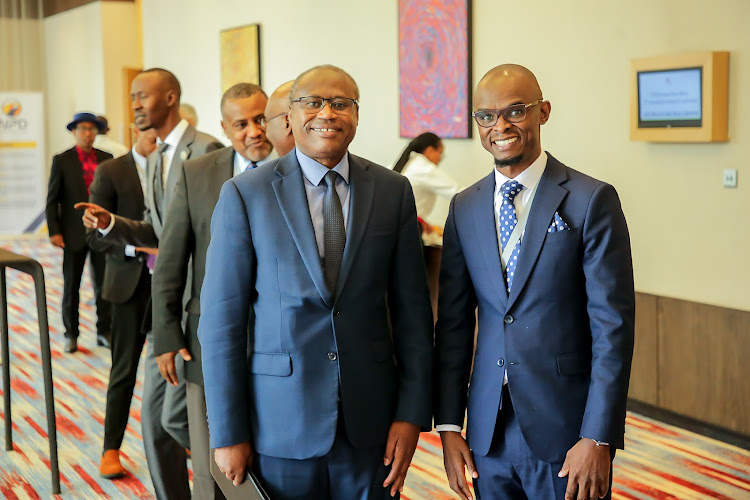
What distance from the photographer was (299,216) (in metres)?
2.32

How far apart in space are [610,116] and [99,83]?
440 inches

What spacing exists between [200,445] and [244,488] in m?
0.97

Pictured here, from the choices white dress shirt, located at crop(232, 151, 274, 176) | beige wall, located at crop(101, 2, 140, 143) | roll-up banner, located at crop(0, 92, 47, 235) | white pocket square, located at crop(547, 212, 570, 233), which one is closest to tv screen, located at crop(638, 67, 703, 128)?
white dress shirt, located at crop(232, 151, 274, 176)

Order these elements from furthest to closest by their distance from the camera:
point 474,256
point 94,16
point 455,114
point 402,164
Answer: point 94,16 → point 455,114 → point 402,164 → point 474,256

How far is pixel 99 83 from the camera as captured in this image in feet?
48.9

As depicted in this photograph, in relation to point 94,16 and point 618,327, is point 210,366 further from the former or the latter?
point 94,16

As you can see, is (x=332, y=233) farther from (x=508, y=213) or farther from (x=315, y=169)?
(x=508, y=213)

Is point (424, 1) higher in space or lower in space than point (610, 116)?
higher

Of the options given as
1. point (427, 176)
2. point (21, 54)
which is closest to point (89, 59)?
point (21, 54)

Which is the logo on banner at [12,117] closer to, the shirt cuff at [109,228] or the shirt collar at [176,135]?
the shirt collar at [176,135]

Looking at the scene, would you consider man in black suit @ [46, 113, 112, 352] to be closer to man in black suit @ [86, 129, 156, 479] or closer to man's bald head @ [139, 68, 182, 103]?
man in black suit @ [86, 129, 156, 479]

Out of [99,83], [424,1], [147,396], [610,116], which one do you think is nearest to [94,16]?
[99,83]

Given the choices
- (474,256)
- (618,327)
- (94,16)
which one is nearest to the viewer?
(618,327)

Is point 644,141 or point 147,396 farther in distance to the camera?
point 644,141
